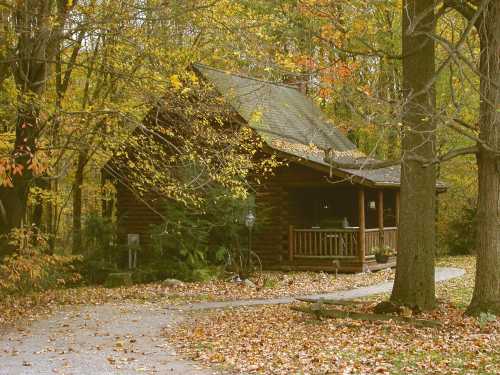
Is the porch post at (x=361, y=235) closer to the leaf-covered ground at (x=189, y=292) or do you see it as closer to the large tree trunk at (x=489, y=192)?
the leaf-covered ground at (x=189, y=292)

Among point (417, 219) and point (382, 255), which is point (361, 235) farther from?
point (417, 219)

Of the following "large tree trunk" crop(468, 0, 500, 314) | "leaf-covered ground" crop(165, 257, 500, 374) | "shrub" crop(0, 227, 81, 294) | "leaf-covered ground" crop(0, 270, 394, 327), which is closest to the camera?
"leaf-covered ground" crop(165, 257, 500, 374)

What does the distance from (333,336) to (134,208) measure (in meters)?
15.8

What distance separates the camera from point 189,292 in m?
18.7

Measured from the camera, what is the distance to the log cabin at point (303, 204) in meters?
22.8

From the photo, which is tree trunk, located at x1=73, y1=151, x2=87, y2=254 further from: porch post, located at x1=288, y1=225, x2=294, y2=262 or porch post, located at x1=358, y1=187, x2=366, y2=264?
porch post, located at x1=358, y1=187, x2=366, y2=264

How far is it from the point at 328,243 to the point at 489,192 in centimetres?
1176

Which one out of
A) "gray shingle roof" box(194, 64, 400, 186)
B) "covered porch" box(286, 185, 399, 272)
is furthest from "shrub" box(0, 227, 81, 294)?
"covered porch" box(286, 185, 399, 272)

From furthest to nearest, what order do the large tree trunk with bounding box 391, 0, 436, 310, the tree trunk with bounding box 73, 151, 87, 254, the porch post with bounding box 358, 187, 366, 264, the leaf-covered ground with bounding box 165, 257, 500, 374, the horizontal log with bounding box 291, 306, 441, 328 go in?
1. the tree trunk with bounding box 73, 151, 87, 254
2. the porch post with bounding box 358, 187, 366, 264
3. the large tree trunk with bounding box 391, 0, 436, 310
4. the horizontal log with bounding box 291, 306, 441, 328
5. the leaf-covered ground with bounding box 165, 257, 500, 374

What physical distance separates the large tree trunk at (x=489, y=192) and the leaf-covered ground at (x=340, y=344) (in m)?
0.66

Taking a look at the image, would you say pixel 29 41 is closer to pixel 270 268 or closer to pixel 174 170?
pixel 174 170

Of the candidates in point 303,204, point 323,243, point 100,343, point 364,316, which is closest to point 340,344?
point 364,316

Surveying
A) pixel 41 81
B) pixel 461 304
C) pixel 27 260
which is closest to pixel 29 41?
pixel 41 81

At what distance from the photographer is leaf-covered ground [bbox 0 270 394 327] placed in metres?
15.9
